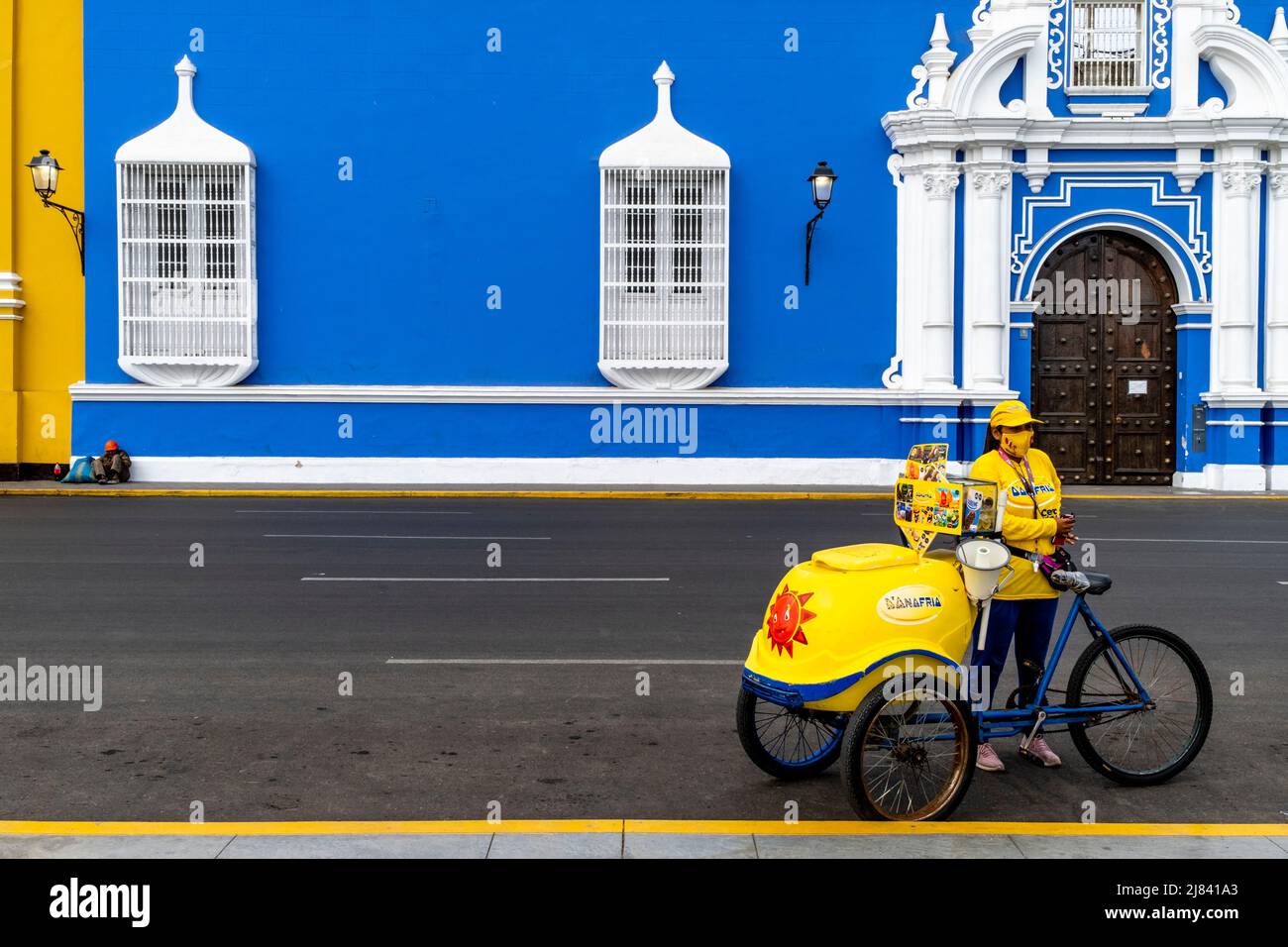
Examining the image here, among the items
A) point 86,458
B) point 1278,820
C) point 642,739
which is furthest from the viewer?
point 86,458

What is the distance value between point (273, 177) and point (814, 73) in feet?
29.0

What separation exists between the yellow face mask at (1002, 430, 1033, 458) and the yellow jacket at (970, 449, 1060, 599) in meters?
0.05

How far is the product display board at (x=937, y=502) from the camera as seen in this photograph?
16.1 ft

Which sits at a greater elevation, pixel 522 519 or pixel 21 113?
pixel 21 113

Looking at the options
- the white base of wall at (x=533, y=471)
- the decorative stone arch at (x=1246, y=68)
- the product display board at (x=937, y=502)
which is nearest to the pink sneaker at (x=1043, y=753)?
the product display board at (x=937, y=502)

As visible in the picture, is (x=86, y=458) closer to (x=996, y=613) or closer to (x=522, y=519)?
(x=522, y=519)

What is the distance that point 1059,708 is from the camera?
5129 mm

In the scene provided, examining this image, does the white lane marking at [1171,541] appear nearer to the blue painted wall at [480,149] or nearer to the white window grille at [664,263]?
the blue painted wall at [480,149]

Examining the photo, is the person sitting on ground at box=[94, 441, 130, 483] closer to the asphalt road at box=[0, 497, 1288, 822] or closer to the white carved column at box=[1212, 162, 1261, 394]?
the asphalt road at box=[0, 497, 1288, 822]

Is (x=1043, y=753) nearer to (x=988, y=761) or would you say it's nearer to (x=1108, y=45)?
(x=988, y=761)

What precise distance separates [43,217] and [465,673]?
17.0 metres

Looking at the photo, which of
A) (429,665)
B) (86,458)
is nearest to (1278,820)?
(429,665)

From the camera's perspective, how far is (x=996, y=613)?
527 cm

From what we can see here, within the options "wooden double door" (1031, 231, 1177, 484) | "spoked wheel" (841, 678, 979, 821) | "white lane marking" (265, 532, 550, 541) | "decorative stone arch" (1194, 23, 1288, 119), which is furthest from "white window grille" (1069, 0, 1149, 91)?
"spoked wheel" (841, 678, 979, 821)
